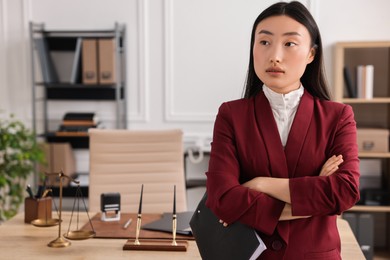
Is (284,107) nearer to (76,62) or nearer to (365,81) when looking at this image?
(365,81)

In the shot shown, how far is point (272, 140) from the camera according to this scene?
1.50 meters

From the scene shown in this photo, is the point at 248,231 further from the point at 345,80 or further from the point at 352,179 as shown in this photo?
the point at 345,80

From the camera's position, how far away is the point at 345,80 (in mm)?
4008

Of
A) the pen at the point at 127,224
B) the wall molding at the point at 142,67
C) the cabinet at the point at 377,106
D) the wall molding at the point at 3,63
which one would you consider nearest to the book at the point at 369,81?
the cabinet at the point at 377,106

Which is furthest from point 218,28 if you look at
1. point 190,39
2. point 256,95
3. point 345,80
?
point 256,95

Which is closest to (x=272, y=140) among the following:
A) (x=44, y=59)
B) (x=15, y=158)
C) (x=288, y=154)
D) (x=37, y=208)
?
(x=288, y=154)

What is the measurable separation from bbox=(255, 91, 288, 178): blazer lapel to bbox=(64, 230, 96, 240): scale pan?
2.87 feet

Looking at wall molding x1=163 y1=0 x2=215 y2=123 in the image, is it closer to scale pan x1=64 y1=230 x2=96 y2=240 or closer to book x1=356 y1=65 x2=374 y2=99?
book x1=356 y1=65 x2=374 y2=99

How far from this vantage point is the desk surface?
6.45ft

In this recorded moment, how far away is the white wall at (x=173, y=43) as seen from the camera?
427 centimetres

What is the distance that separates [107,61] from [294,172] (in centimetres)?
282

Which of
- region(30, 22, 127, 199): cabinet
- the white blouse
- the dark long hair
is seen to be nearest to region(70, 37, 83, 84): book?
region(30, 22, 127, 199): cabinet

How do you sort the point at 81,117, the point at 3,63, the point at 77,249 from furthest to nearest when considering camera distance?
the point at 3,63, the point at 81,117, the point at 77,249

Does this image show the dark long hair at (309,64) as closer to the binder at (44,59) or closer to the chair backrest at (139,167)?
the chair backrest at (139,167)
